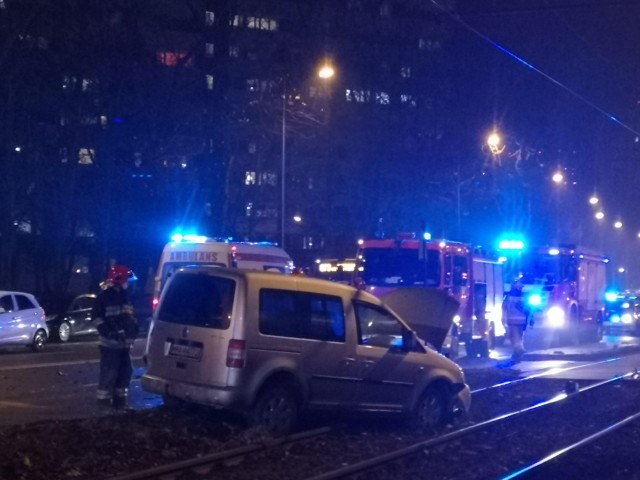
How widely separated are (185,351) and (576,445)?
499 cm

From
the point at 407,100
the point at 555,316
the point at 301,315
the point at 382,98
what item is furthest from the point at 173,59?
the point at 301,315

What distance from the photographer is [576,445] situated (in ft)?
42.7

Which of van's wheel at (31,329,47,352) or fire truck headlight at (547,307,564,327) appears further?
fire truck headlight at (547,307,564,327)

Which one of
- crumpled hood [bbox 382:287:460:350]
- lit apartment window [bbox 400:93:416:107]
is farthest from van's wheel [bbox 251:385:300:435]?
lit apartment window [bbox 400:93:416:107]

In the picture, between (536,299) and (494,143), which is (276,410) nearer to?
(536,299)

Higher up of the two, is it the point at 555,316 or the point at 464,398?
the point at 555,316

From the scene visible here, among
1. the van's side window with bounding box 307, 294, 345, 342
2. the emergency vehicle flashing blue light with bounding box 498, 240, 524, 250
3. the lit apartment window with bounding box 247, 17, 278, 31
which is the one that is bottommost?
the van's side window with bounding box 307, 294, 345, 342

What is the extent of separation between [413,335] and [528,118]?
5423 centimetres

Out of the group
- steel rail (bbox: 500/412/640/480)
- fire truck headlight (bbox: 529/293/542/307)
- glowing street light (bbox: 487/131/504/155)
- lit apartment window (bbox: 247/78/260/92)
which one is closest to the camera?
steel rail (bbox: 500/412/640/480)

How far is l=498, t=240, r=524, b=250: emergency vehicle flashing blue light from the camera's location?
112 feet

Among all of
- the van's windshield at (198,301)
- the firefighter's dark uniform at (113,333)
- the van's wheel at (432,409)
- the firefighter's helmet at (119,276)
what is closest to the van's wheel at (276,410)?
the van's windshield at (198,301)

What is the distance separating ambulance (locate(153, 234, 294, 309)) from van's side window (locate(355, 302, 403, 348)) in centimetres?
598

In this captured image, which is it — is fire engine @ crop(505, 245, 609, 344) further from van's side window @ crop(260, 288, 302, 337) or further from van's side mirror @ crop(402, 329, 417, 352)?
van's side window @ crop(260, 288, 302, 337)

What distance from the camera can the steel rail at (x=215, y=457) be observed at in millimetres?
9883
